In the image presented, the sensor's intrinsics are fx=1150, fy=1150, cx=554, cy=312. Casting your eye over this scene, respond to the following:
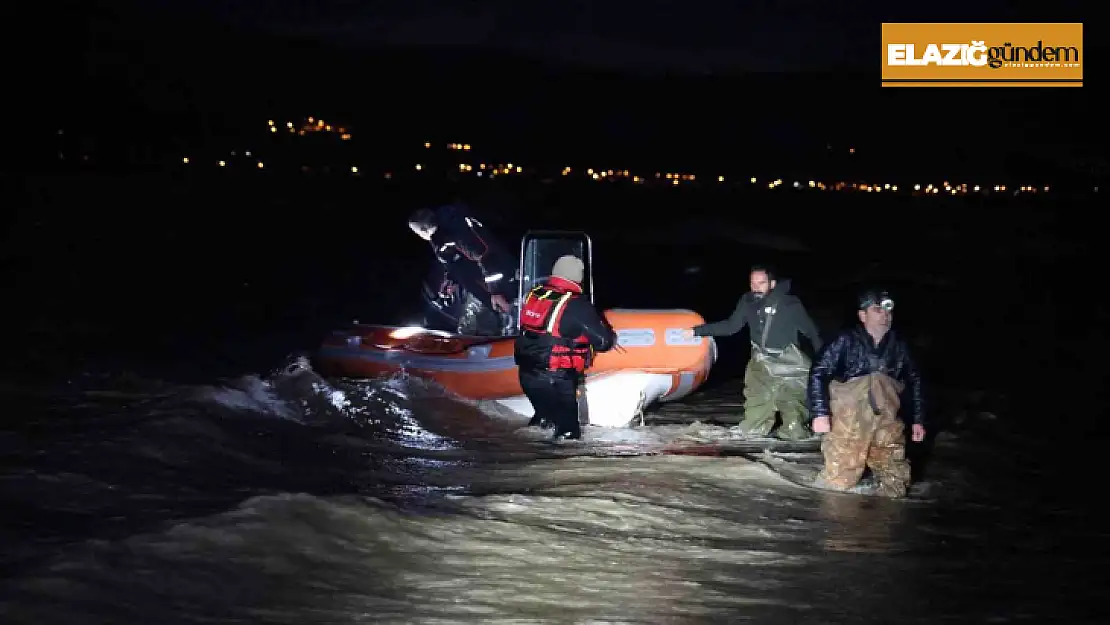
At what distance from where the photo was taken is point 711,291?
2344cm

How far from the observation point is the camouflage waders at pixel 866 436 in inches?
233

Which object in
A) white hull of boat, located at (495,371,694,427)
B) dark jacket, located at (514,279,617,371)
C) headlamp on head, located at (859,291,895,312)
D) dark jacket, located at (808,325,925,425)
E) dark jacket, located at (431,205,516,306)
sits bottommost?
white hull of boat, located at (495,371,694,427)

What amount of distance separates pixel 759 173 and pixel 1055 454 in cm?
5578

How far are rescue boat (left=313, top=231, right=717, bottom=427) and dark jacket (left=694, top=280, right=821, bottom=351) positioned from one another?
95 centimetres

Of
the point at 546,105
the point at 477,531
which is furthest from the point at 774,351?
the point at 546,105

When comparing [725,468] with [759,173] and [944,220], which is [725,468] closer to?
Answer: [944,220]

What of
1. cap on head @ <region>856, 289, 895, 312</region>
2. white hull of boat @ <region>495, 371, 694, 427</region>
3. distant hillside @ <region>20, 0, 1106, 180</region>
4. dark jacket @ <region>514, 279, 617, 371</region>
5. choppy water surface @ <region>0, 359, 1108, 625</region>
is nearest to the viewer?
choppy water surface @ <region>0, 359, 1108, 625</region>

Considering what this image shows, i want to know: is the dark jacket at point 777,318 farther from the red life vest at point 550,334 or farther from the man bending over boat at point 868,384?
the man bending over boat at point 868,384

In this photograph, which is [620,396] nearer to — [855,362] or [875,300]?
[855,362]

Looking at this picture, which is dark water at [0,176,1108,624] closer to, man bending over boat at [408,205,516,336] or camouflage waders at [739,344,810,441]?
camouflage waders at [739,344,810,441]

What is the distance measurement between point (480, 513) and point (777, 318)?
125 inches

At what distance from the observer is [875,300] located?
5.91m

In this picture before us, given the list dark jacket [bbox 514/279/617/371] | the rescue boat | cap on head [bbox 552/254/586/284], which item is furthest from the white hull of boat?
cap on head [bbox 552/254/586/284]

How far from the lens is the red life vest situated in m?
7.47
